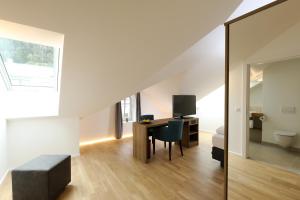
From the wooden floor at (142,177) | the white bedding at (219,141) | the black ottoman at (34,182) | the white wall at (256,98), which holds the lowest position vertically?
the wooden floor at (142,177)

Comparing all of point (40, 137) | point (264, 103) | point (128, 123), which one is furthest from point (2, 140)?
point (264, 103)

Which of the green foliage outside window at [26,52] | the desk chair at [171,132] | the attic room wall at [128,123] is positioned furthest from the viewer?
the attic room wall at [128,123]

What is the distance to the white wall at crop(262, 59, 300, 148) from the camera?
2190 millimetres

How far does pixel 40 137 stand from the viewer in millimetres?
3303

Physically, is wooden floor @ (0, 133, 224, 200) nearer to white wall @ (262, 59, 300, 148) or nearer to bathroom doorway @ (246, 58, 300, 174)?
bathroom doorway @ (246, 58, 300, 174)

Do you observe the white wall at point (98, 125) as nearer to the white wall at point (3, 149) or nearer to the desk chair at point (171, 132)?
the white wall at point (3, 149)

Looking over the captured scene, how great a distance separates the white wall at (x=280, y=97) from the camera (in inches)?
86.2

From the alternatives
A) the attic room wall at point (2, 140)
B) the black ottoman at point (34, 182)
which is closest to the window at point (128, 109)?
the attic room wall at point (2, 140)

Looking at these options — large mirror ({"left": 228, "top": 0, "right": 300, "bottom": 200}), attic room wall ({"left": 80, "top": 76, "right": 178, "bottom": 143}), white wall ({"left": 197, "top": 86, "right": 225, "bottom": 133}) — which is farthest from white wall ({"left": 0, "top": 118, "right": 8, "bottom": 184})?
white wall ({"left": 197, "top": 86, "right": 225, "bottom": 133})

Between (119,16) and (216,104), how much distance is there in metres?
5.05

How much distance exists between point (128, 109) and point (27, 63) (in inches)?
128

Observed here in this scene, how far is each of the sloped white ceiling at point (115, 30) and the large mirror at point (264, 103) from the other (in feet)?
1.50

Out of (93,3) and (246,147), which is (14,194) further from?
(246,147)

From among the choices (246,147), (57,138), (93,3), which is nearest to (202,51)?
(246,147)
